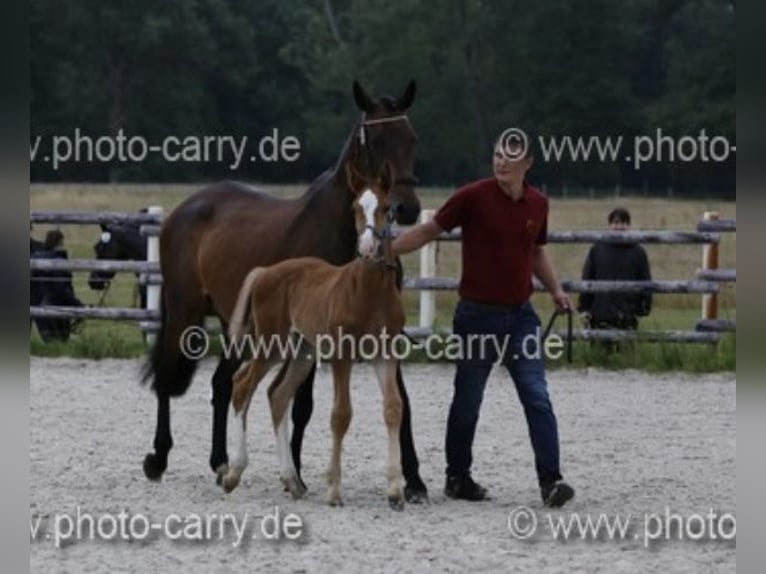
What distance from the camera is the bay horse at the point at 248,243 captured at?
8.16 metres

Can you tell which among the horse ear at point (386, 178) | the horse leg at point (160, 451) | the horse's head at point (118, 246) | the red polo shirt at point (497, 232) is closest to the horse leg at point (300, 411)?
the horse leg at point (160, 451)

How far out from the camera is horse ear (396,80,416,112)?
8289 millimetres

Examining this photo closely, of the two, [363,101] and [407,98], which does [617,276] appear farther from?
[363,101]

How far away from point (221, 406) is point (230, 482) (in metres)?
1.00

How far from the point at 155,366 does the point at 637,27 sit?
2465cm

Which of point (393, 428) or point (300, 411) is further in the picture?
point (300, 411)

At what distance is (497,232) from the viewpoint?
8062 millimetres

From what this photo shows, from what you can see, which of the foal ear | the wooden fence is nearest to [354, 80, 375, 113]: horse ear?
the foal ear

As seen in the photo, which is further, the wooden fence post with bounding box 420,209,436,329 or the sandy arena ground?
the wooden fence post with bounding box 420,209,436,329

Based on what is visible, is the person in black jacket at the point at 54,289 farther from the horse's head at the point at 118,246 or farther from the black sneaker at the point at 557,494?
the black sneaker at the point at 557,494

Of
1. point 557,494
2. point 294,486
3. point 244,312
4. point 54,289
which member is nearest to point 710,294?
point 54,289

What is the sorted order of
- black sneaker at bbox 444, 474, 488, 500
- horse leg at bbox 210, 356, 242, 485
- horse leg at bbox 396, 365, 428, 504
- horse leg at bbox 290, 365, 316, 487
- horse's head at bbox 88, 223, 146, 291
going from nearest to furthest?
horse leg at bbox 396, 365, 428, 504 < black sneaker at bbox 444, 474, 488, 500 < horse leg at bbox 290, 365, 316, 487 < horse leg at bbox 210, 356, 242, 485 < horse's head at bbox 88, 223, 146, 291

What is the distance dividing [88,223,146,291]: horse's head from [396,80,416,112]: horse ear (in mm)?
9711

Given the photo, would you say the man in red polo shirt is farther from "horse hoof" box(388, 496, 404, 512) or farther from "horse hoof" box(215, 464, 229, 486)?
"horse hoof" box(215, 464, 229, 486)
